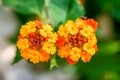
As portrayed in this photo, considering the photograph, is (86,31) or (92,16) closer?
(86,31)

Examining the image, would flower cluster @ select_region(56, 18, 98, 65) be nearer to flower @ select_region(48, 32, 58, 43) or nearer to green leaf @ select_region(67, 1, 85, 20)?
flower @ select_region(48, 32, 58, 43)

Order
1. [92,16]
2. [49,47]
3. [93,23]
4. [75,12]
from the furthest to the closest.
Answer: [92,16]
[75,12]
[93,23]
[49,47]

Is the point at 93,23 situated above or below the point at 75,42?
above

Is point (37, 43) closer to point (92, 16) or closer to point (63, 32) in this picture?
point (63, 32)

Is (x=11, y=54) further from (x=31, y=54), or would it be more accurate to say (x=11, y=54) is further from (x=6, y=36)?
(x=31, y=54)

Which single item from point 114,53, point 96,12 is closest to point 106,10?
point 96,12

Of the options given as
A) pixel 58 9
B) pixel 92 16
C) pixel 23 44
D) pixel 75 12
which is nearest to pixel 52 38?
pixel 23 44

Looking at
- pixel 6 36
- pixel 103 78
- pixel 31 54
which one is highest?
pixel 6 36
